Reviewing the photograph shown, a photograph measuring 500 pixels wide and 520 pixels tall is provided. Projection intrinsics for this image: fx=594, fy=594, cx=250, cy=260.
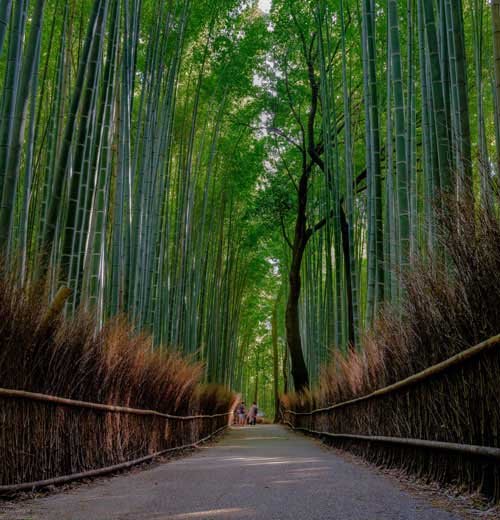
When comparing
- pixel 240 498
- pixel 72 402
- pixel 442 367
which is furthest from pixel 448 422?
pixel 72 402

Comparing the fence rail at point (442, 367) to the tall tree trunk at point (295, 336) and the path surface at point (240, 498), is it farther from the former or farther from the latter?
the tall tree trunk at point (295, 336)

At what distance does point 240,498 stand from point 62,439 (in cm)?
108

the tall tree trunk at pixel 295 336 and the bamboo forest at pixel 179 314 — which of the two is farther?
the tall tree trunk at pixel 295 336

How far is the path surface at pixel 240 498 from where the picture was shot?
222cm

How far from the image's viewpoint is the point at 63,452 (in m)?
3.13

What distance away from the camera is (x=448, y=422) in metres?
2.80

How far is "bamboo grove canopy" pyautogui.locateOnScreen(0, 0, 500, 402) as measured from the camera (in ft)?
12.9

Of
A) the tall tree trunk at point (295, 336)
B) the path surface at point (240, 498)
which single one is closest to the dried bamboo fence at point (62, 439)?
the path surface at point (240, 498)

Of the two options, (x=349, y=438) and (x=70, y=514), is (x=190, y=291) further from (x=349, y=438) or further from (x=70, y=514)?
(x=70, y=514)

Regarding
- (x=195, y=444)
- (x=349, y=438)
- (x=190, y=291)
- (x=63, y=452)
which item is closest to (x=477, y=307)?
(x=63, y=452)

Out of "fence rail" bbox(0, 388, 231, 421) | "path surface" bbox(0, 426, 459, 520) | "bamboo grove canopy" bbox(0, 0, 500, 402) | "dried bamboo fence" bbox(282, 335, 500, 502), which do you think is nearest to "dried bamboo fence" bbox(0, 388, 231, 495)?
"fence rail" bbox(0, 388, 231, 421)

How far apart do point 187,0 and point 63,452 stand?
561cm

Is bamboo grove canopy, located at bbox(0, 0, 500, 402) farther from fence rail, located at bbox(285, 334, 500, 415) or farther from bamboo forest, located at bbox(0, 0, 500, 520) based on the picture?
fence rail, located at bbox(285, 334, 500, 415)

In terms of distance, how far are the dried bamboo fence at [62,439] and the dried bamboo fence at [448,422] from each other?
1809 mm
